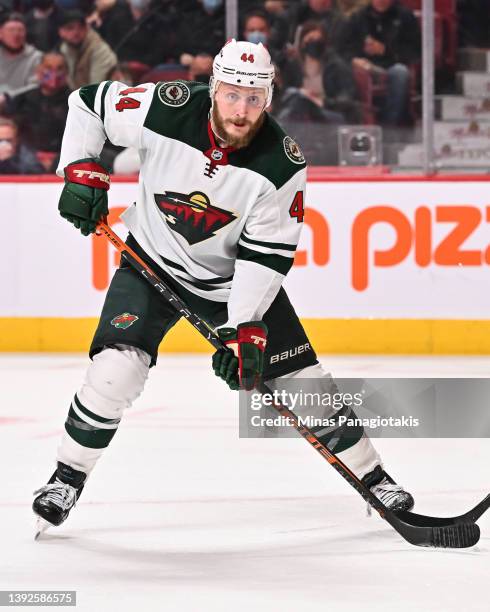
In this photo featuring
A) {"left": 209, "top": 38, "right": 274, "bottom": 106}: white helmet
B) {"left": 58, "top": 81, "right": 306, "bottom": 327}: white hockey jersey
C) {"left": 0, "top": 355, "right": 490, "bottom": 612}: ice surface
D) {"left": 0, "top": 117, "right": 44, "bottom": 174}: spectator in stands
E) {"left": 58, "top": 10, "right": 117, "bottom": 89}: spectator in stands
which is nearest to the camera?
{"left": 0, "top": 355, "right": 490, "bottom": 612}: ice surface

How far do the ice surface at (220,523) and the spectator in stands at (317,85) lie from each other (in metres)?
1.60

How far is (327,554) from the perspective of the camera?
10.1 feet

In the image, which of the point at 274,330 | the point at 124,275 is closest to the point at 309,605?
the point at 274,330

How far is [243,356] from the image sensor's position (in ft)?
10.3

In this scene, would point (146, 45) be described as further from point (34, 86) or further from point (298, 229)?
point (298, 229)

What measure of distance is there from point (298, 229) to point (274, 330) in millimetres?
249

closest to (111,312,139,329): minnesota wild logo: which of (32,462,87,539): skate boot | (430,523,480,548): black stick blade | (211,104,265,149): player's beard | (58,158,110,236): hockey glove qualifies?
(58,158,110,236): hockey glove

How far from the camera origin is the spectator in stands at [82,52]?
247 inches

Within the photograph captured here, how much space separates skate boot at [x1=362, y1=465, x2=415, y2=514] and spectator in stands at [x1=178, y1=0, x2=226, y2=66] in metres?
3.17

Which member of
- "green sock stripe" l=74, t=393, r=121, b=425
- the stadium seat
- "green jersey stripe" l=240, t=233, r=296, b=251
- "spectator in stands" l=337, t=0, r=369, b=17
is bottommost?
the stadium seat

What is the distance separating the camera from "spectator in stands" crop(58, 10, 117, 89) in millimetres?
6270

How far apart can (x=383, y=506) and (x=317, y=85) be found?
129 inches

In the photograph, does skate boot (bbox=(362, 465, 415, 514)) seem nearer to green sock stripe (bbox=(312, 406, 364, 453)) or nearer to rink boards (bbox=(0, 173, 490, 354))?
green sock stripe (bbox=(312, 406, 364, 453))

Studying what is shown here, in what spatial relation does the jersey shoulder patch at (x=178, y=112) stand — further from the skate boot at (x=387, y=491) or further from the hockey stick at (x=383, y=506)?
the skate boot at (x=387, y=491)
